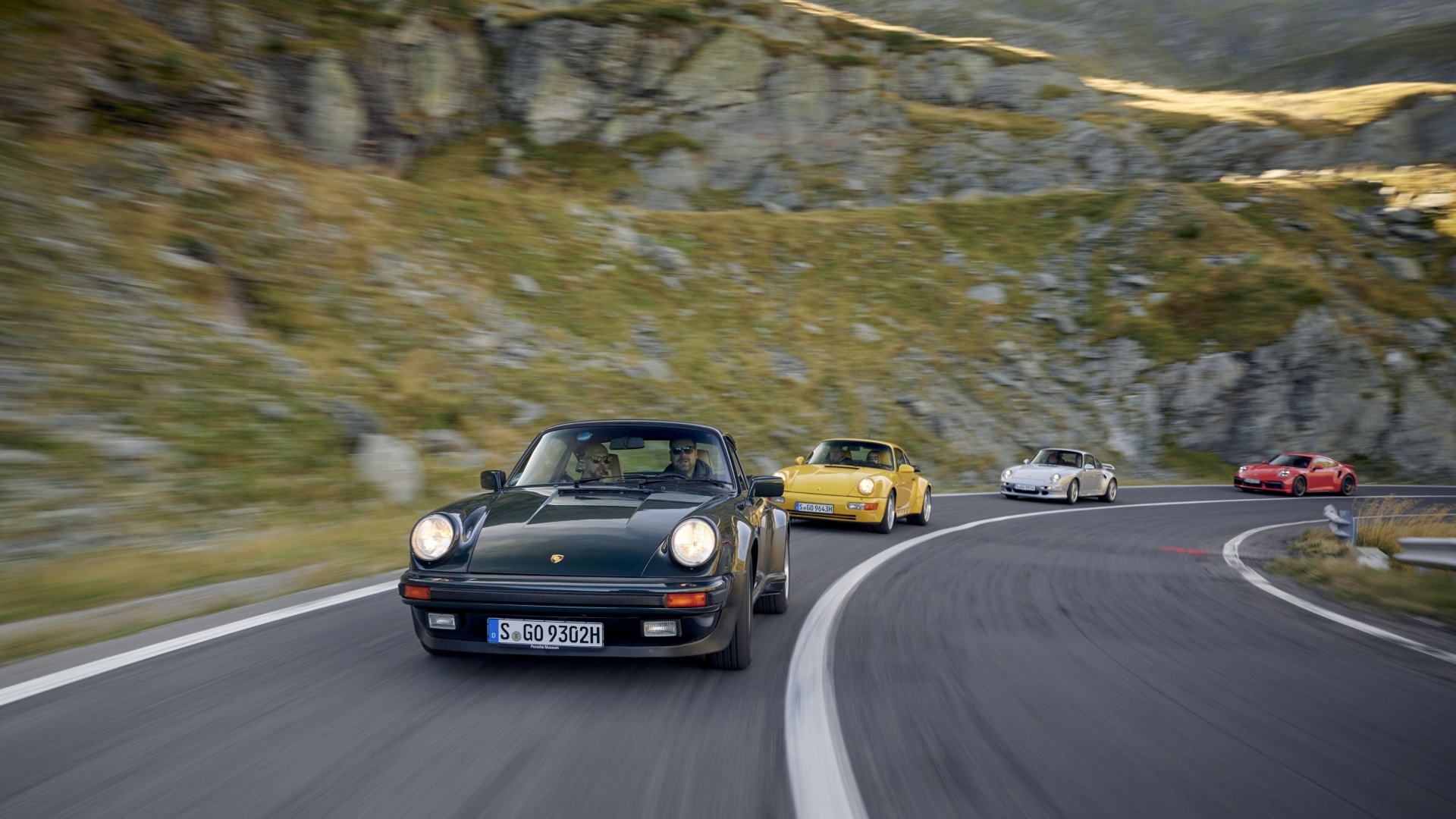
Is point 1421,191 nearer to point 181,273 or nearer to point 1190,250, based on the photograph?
point 1190,250

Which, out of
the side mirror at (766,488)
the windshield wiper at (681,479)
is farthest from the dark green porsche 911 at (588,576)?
the side mirror at (766,488)

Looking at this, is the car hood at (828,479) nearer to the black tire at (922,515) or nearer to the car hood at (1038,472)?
the black tire at (922,515)

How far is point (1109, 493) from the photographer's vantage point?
19.8 m

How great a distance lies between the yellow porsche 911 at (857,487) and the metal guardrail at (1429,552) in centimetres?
543


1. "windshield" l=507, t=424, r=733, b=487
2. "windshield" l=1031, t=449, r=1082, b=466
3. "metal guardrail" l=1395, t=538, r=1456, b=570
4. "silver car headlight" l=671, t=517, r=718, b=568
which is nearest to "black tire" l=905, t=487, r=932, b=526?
"metal guardrail" l=1395, t=538, r=1456, b=570

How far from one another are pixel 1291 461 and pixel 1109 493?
27.5ft

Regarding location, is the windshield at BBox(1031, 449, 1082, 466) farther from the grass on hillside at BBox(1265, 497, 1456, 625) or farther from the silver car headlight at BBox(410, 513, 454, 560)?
the silver car headlight at BBox(410, 513, 454, 560)

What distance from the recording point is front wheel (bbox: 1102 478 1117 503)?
1966cm

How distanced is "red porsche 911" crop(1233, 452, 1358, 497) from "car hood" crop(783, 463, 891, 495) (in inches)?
652

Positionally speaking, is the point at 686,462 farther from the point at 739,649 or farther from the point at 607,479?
the point at 739,649

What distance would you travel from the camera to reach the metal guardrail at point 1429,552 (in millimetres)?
7739

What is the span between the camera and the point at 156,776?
3109 millimetres

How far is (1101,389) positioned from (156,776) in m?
30.0

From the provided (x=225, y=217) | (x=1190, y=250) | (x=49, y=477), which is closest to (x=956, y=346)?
(x=1190, y=250)
